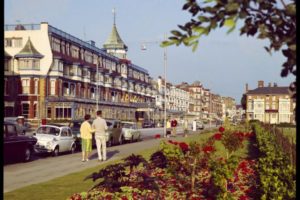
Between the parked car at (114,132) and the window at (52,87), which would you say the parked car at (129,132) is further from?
the window at (52,87)

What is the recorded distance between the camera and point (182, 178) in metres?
11.1

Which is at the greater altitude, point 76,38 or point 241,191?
point 76,38

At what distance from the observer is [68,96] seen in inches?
2594

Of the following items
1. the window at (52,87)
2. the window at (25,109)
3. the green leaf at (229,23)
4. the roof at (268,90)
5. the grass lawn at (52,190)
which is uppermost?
the roof at (268,90)

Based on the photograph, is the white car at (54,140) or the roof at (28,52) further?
Answer: the roof at (28,52)

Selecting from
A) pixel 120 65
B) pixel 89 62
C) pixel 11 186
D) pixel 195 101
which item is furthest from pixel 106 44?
pixel 11 186

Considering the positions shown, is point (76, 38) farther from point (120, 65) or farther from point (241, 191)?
point (241, 191)

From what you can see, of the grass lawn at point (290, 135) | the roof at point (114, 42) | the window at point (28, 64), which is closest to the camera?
the grass lawn at point (290, 135)

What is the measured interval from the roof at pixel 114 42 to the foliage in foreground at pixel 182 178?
90.2m

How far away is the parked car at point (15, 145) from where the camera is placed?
56.1ft

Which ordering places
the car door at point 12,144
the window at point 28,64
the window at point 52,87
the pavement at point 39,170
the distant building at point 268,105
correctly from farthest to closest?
1. the distant building at point 268,105
2. the window at point 52,87
3. the window at point 28,64
4. the car door at point 12,144
5. the pavement at point 39,170

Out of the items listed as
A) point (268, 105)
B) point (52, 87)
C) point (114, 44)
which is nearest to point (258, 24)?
point (52, 87)

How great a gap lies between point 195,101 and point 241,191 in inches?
6588

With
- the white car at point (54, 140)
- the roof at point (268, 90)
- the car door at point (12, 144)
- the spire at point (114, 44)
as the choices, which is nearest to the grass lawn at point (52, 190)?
the car door at point (12, 144)
